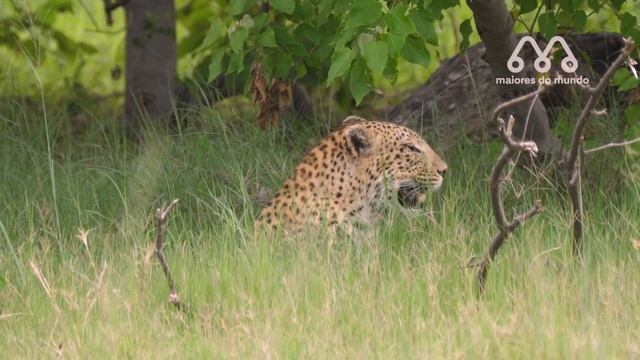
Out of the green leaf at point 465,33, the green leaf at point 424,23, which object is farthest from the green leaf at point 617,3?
the green leaf at point 424,23

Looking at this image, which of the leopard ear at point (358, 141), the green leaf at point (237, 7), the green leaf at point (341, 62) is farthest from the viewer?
the leopard ear at point (358, 141)

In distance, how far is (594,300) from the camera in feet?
18.1

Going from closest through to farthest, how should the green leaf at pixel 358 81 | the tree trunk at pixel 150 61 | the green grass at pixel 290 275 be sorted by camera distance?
the green grass at pixel 290 275 → the green leaf at pixel 358 81 → the tree trunk at pixel 150 61

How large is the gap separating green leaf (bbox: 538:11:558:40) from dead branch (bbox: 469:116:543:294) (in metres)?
1.61

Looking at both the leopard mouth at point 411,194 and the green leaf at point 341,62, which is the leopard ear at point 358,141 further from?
the green leaf at point 341,62

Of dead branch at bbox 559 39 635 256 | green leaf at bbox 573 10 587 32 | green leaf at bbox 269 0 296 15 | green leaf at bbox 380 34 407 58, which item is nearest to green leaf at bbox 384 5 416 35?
green leaf at bbox 380 34 407 58

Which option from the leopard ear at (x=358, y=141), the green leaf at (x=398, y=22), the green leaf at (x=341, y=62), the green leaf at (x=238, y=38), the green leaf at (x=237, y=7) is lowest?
the leopard ear at (x=358, y=141)

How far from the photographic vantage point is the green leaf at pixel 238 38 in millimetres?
6848

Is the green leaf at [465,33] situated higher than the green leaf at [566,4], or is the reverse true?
the green leaf at [566,4]

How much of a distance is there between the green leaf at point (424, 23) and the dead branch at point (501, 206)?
109 cm

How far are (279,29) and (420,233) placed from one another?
4.69 ft

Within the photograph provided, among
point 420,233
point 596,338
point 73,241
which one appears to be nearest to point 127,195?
point 73,241

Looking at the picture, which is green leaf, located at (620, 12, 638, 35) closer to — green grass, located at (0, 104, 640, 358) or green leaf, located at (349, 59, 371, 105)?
green grass, located at (0, 104, 640, 358)

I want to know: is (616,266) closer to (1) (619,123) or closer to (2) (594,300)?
(2) (594,300)
